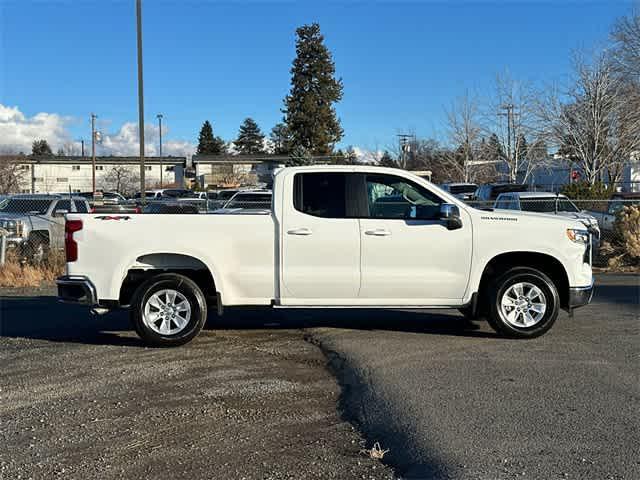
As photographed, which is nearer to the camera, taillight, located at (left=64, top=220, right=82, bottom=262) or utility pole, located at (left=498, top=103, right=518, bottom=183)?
taillight, located at (left=64, top=220, right=82, bottom=262)

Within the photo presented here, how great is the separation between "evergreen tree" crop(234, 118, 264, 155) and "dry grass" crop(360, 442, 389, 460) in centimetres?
9881

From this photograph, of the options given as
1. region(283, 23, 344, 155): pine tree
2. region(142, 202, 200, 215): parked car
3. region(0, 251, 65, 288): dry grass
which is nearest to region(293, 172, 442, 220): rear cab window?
region(0, 251, 65, 288): dry grass

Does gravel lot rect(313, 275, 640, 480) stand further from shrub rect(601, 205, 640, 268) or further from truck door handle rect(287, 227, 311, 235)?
shrub rect(601, 205, 640, 268)

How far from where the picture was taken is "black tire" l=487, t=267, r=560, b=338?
741 cm

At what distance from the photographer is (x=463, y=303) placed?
7.41 meters

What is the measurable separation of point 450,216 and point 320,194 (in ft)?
4.85

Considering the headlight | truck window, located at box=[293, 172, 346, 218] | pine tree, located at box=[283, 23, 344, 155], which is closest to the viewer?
truck window, located at box=[293, 172, 346, 218]

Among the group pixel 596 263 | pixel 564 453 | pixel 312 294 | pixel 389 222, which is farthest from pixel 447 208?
pixel 596 263

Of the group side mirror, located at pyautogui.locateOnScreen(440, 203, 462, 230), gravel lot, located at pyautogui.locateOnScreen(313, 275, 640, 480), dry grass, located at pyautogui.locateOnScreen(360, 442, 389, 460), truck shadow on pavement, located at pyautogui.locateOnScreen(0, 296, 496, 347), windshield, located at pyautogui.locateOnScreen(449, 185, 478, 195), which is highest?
windshield, located at pyautogui.locateOnScreen(449, 185, 478, 195)

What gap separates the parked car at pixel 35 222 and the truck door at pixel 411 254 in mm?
9173

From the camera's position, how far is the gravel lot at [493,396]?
4.18 meters

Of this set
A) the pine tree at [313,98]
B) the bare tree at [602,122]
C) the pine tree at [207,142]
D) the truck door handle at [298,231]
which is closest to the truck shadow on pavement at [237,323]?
the truck door handle at [298,231]

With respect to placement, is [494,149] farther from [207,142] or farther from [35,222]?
[207,142]

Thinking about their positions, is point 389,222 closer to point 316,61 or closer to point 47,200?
point 47,200
